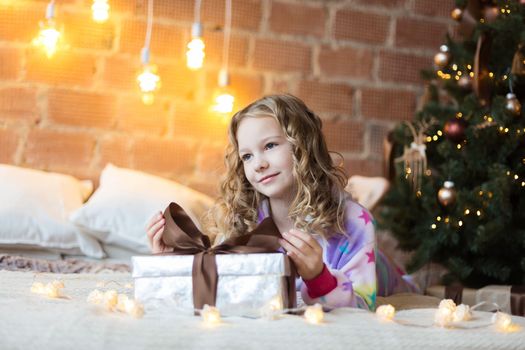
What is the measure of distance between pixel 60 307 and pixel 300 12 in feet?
6.76

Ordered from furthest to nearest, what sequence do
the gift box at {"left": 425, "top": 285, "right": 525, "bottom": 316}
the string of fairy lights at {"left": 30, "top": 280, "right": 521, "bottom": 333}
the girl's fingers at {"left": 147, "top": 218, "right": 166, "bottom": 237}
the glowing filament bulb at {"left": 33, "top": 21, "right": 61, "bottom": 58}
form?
the glowing filament bulb at {"left": 33, "top": 21, "right": 61, "bottom": 58}
the gift box at {"left": 425, "top": 285, "right": 525, "bottom": 316}
the girl's fingers at {"left": 147, "top": 218, "right": 166, "bottom": 237}
the string of fairy lights at {"left": 30, "top": 280, "right": 521, "bottom": 333}

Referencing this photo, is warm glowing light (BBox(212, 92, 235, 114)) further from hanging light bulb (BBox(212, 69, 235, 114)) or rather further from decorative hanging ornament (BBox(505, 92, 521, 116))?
decorative hanging ornament (BBox(505, 92, 521, 116))

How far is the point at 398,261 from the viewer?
319 centimetres

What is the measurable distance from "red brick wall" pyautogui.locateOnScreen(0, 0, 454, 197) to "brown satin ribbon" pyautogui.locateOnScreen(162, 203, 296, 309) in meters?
1.50

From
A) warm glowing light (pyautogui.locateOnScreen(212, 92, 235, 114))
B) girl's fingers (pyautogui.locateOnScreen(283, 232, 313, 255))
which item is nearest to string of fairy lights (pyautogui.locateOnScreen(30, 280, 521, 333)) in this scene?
girl's fingers (pyautogui.locateOnScreen(283, 232, 313, 255))

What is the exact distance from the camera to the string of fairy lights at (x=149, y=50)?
8.95 ft

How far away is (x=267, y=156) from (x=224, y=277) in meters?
0.49

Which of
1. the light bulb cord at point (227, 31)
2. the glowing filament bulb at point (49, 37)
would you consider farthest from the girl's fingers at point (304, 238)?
the light bulb cord at point (227, 31)

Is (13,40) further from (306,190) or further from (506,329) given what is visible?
(506,329)

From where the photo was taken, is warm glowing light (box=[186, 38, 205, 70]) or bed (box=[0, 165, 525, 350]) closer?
bed (box=[0, 165, 525, 350])

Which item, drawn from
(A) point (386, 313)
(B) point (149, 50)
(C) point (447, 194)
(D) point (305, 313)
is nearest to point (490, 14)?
(C) point (447, 194)

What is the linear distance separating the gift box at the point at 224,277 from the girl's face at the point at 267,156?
1.23 feet

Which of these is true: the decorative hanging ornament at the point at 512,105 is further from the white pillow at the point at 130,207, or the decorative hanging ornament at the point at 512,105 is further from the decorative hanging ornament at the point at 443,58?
the white pillow at the point at 130,207

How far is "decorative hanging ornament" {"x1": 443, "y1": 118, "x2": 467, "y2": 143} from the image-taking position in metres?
2.49
